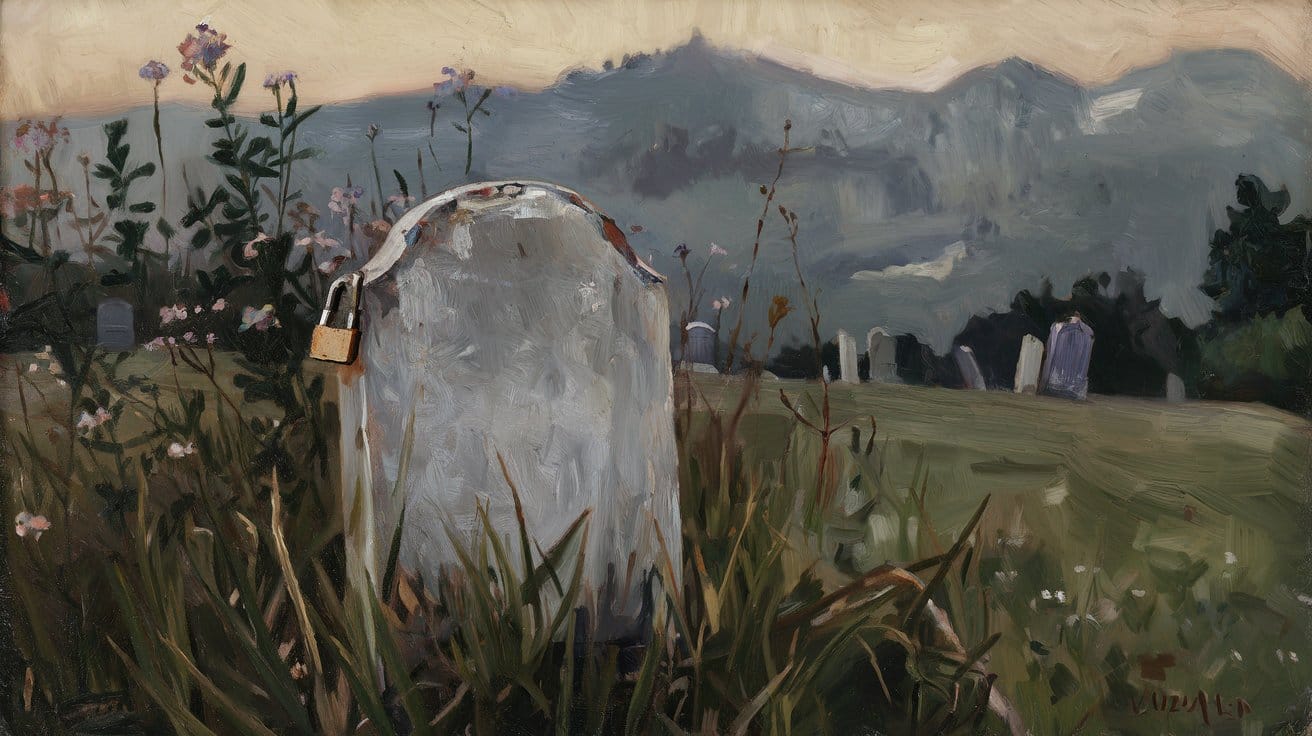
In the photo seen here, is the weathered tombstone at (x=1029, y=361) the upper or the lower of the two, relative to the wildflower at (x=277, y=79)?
lower

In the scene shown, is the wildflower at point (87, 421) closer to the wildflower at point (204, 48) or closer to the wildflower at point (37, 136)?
the wildflower at point (37, 136)

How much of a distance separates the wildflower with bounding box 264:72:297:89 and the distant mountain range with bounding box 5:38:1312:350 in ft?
0.37

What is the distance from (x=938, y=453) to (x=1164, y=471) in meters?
0.70

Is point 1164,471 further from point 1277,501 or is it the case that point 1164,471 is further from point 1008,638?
point 1008,638

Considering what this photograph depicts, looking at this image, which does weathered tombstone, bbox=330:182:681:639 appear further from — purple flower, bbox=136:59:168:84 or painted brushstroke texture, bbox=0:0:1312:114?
purple flower, bbox=136:59:168:84

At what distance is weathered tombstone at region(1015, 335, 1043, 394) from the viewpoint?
99.4 inches

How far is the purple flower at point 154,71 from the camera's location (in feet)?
7.51

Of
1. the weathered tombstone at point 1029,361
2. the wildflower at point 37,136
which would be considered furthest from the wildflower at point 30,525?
the weathered tombstone at point 1029,361

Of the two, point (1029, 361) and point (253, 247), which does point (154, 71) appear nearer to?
point (253, 247)

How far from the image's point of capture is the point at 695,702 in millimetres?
1636

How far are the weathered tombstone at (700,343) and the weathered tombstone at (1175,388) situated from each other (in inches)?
52.4

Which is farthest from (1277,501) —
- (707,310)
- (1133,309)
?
(707,310)

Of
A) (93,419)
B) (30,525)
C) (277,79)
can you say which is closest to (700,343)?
(277,79)
